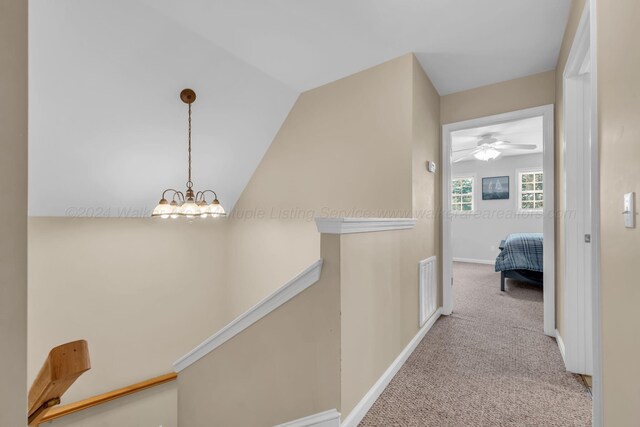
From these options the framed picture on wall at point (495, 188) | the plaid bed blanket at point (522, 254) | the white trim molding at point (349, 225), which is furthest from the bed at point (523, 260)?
the white trim molding at point (349, 225)

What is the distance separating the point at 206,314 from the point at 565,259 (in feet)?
13.1

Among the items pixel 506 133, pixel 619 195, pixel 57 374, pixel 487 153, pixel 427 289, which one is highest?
pixel 506 133

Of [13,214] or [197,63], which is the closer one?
[13,214]

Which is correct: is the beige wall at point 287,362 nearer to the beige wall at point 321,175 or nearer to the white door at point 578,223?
the beige wall at point 321,175

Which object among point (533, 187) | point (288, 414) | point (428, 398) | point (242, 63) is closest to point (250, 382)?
point (288, 414)

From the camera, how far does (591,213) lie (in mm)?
1321

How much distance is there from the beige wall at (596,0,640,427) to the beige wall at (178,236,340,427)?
3.40 ft

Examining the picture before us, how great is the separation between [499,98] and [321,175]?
1.95 metres

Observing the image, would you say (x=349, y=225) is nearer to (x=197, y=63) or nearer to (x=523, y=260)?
(x=197, y=63)

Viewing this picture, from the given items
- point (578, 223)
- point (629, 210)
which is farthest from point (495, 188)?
point (629, 210)

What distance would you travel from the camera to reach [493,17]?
6.84ft

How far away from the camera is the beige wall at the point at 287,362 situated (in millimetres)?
1464

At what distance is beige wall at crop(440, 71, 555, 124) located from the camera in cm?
275

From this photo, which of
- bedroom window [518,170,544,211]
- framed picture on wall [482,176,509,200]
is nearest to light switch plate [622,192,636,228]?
bedroom window [518,170,544,211]
